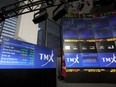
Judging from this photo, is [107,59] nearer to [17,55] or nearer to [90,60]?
[90,60]

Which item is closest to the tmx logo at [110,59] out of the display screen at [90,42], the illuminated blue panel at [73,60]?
the display screen at [90,42]

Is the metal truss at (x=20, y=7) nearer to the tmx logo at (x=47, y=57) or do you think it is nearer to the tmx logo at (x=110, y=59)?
the tmx logo at (x=47, y=57)

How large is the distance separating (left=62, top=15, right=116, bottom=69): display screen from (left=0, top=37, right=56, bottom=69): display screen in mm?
1369

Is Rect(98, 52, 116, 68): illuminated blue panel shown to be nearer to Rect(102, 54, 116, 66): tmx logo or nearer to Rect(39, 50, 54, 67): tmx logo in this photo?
Rect(102, 54, 116, 66): tmx logo

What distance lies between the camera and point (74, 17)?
4.84 meters

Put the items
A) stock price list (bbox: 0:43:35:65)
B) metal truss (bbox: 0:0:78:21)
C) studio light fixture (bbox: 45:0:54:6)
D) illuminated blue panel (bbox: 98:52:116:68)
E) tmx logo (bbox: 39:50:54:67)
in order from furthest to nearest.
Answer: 1. illuminated blue panel (bbox: 98:52:116:68)
2. metal truss (bbox: 0:0:78:21)
3. studio light fixture (bbox: 45:0:54:6)
4. tmx logo (bbox: 39:50:54:67)
5. stock price list (bbox: 0:43:35:65)

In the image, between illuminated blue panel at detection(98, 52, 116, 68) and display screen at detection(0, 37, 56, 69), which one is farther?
illuminated blue panel at detection(98, 52, 116, 68)

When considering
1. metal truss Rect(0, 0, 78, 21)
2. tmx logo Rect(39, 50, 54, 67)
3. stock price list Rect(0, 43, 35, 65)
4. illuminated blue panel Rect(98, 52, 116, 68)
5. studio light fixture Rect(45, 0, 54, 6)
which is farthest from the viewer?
illuminated blue panel Rect(98, 52, 116, 68)

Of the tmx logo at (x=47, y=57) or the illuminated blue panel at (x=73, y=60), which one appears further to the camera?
the illuminated blue panel at (x=73, y=60)

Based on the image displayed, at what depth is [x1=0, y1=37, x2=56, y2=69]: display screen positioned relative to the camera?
2.22 metres

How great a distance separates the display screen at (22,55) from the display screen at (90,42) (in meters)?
1.37

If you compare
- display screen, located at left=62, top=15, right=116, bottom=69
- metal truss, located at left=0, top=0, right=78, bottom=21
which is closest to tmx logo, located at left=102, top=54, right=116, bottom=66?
display screen, located at left=62, top=15, right=116, bottom=69

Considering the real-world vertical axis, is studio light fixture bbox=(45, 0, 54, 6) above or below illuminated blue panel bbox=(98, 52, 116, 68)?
above

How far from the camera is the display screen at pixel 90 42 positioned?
4.29m
